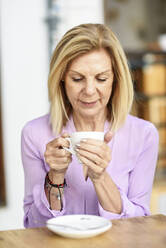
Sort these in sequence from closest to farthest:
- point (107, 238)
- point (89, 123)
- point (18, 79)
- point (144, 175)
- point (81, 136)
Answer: point (107, 238) < point (81, 136) < point (144, 175) < point (89, 123) < point (18, 79)

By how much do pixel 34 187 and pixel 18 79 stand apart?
6.15ft

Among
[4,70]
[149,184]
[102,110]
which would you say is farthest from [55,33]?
[149,184]

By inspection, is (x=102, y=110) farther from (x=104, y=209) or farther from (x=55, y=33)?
(x=55, y=33)

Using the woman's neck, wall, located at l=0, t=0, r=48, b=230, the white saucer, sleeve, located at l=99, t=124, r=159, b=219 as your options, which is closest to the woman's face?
the woman's neck

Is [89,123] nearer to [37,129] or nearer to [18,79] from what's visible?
[37,129]

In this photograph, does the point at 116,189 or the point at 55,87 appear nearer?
the point at 116,189

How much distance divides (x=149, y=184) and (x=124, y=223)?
1.61 ft

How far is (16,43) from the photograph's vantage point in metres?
3.37

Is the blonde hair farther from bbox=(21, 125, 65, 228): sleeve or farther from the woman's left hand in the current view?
the woman's left hand

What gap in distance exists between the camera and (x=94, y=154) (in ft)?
4.48

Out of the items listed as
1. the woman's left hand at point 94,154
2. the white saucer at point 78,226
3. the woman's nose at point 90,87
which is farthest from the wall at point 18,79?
the white saucer at point 78,226

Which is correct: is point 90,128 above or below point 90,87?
below

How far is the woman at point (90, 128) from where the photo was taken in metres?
1.57

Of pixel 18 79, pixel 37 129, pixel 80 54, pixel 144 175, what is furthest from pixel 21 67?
pixel 144 175
